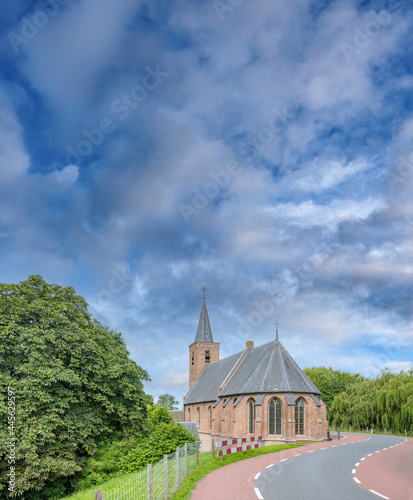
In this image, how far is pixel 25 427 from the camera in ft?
64.4

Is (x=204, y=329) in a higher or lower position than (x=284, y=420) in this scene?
higher

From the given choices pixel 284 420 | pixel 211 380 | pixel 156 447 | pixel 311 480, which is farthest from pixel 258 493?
pixel 211 380

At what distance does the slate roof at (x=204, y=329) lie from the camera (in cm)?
6969

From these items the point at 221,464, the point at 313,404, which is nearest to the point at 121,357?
the point at 221,464

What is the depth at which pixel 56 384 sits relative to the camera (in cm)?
2141

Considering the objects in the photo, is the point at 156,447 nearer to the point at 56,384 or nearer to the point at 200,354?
the point at 56,384

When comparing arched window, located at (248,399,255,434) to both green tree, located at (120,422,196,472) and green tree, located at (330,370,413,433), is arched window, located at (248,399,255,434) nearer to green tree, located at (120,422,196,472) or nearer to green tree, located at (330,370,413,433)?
green tree, located at (330,370,413,433)

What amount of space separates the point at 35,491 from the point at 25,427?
17.8 feet

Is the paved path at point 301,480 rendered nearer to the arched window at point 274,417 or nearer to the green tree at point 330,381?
the arched window at point 274,417

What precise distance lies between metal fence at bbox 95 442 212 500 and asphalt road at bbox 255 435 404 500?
264 cm

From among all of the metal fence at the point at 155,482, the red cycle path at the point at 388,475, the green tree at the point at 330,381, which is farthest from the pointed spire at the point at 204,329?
the metal fence at the point at 155,482

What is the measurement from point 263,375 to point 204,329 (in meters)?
29.6

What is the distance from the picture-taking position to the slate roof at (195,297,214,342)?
69.7 meters

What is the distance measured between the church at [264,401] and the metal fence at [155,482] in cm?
2312
